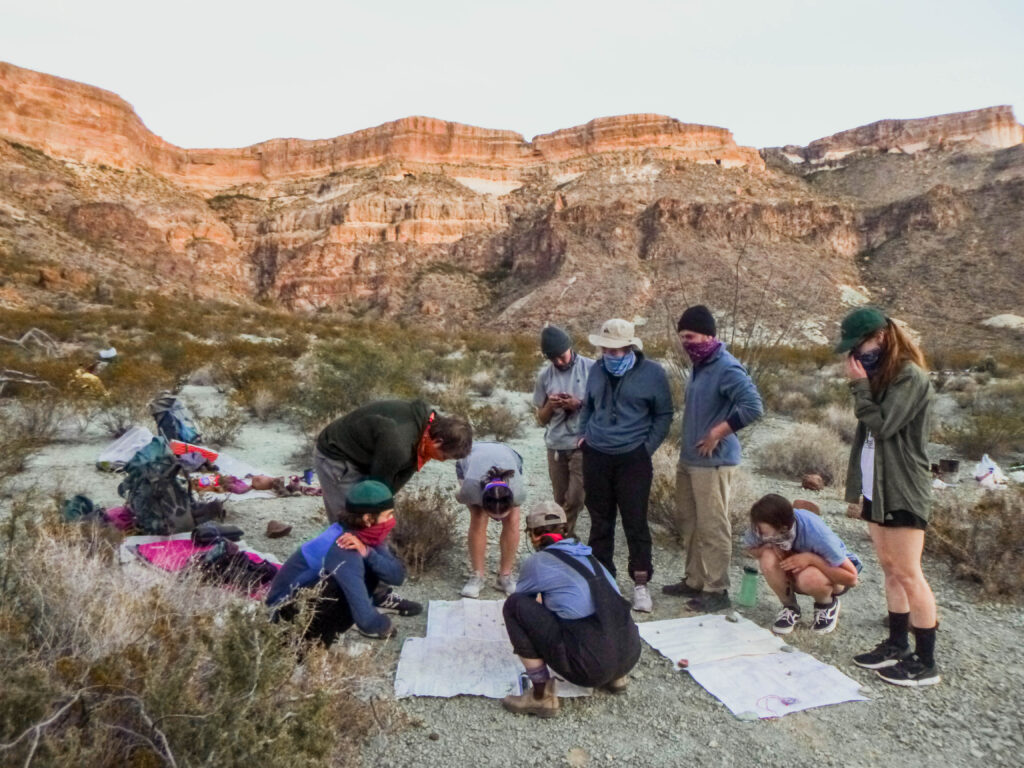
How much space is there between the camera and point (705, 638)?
3496mm

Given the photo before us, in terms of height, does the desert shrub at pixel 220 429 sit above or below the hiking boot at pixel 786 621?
below

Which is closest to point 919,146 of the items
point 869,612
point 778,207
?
point 778,207

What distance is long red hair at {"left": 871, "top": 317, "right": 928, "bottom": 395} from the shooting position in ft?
9.56

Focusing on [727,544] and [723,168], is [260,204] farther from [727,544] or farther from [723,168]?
[727,544]

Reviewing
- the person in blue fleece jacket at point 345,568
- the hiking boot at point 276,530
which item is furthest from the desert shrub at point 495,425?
the person in blue fleece jacket at point 345,568

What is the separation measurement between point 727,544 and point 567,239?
4340cm

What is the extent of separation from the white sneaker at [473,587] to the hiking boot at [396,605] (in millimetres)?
345

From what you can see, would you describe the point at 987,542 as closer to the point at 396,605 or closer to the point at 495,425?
the point at 396,605

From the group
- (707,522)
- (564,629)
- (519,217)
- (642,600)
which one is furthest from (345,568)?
(519,217)

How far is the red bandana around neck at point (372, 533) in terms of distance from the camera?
2873mm

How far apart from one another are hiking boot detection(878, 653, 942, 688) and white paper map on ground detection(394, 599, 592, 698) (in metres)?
1.48

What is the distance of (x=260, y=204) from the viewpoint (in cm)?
5850

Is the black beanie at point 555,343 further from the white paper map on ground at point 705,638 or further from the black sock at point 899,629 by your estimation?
the black sock at point 899,629

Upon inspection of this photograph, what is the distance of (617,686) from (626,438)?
1.41 meters
